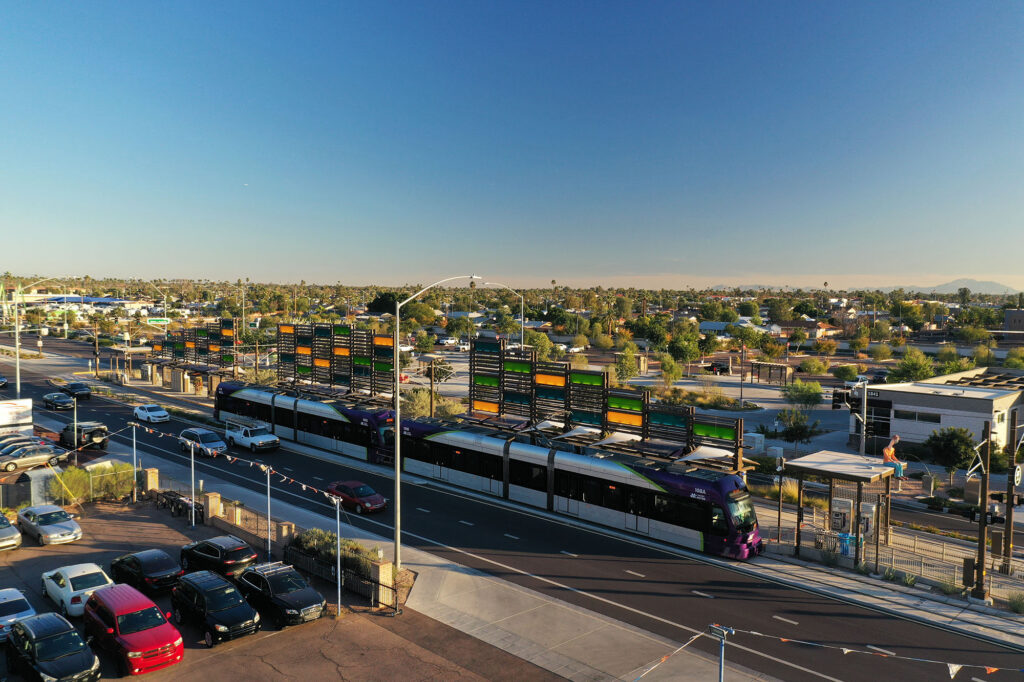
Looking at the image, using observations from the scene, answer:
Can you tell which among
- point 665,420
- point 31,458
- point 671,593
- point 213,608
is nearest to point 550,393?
point 665,420

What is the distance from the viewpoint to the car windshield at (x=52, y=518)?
24.0 meters

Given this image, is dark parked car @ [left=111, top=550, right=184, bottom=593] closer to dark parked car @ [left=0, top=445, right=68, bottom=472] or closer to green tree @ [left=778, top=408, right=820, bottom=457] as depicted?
dark parked car @ [left=0, top=445, right=68, bottom=472]

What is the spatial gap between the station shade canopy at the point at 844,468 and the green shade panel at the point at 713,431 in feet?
11.8

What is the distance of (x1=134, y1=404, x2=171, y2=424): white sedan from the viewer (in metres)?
48.2

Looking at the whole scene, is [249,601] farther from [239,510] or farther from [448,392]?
[448,392]

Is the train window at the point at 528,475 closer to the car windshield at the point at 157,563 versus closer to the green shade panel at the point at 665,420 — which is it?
the green shade panel at the point at 665,420

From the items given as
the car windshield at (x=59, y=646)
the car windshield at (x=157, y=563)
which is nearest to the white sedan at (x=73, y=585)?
the car windshield at (x=157, y=563)

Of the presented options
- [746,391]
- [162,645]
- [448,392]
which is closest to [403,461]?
[162,645]

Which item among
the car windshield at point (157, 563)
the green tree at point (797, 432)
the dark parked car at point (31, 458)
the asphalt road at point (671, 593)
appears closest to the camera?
the asphalt road at point (671, 593)

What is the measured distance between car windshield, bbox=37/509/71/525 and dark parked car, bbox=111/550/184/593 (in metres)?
5.77

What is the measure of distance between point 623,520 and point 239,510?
15143mm

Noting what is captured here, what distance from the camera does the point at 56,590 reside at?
18.2m

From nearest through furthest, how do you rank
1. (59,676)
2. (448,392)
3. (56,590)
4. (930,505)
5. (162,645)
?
(59,676), (162,645), (56,590), (930,505), (448,392)

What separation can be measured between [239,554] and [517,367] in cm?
1898
